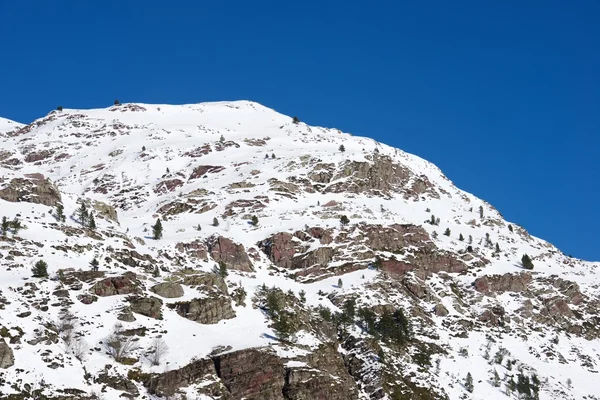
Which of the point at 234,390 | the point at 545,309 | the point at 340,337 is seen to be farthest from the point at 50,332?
the point at 545,309

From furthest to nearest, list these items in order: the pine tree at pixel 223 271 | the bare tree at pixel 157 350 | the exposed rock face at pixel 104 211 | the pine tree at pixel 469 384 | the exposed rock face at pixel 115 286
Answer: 1. the exposed rock face at pixel 104 211
2. the pine tree at pixel 223 271
3. the pine tree at pixel 469 384
4. the exposed rock face at pixel 115 286
5. the bare tree at pixel 157 350

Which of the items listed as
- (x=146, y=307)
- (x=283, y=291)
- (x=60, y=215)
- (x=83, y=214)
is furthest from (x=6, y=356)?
(x=283, y=291)

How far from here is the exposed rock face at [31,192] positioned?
100 meters

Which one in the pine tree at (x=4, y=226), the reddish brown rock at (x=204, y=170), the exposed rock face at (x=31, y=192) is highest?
the reddish brown rock at (x=204, y=170)

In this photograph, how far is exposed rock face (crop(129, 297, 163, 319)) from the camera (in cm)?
8181

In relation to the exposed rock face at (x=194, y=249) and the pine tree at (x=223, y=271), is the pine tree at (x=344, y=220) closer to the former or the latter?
the exposed rock face at (x=194, y=249)

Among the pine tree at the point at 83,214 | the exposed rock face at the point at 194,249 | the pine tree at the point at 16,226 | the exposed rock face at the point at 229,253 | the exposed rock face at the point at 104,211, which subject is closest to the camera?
the pine tree at the point at 16,226

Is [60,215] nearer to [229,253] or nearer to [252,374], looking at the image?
[229,253]

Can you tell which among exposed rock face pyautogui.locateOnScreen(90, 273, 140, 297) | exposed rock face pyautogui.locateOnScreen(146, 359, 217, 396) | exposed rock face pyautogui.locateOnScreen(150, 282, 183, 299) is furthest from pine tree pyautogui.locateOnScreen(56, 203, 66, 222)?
exposed rock face pyautogui.locateOnScreen(146, 359, 217, 396)

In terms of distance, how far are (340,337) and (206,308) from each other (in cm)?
2002

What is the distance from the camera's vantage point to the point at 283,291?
3976 inches

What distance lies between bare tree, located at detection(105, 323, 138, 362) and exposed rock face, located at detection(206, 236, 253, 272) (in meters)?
31.5

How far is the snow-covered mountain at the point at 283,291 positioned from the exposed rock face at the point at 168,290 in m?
0.20

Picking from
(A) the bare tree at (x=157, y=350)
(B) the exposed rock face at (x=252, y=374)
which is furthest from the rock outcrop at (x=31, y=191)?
(B) the exposed rock face at (x=252, y=374)
